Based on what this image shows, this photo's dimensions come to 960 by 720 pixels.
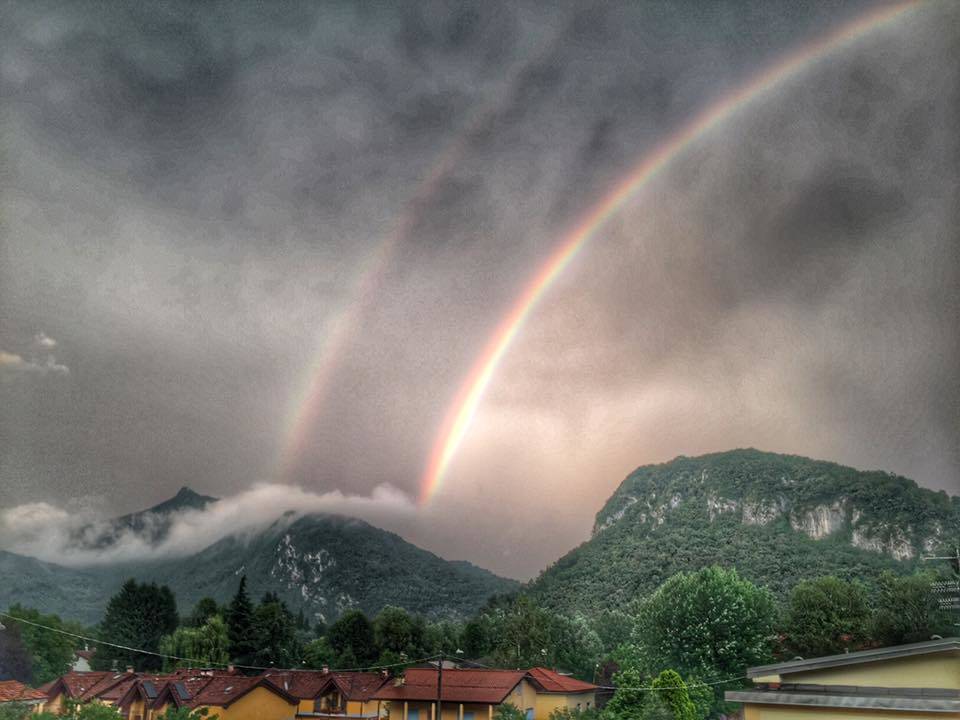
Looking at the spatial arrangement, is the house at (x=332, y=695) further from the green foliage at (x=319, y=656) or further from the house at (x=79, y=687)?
the green foliage at (x=319, y=656)

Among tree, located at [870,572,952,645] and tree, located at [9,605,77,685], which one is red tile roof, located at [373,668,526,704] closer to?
tree, located at [870,572,952,645]

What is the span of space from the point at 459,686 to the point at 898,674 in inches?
623

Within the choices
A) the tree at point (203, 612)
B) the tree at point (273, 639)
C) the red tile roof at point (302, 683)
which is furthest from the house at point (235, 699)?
the tree at point (203, 612)

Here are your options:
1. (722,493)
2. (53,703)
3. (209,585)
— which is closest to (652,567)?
(722,493)

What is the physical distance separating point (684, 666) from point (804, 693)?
789 inches

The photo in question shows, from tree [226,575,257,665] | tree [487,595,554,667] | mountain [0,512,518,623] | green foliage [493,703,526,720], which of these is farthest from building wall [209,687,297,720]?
mountain [0,512,518,623]

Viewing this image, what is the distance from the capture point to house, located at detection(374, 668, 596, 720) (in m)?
19.9

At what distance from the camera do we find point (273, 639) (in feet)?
143

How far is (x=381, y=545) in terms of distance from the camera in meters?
89.0

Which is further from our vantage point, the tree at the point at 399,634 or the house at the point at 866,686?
the tree at the point at 399,634

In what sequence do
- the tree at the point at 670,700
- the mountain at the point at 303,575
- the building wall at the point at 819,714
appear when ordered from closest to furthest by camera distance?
the building wall at the point at 819,714, the tree at the point at 670,700, the mountain at the point at 303,575

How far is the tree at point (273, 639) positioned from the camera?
42406mm

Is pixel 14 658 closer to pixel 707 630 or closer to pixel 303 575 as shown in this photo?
pixel 707 630

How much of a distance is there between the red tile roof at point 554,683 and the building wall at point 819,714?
1592cm
